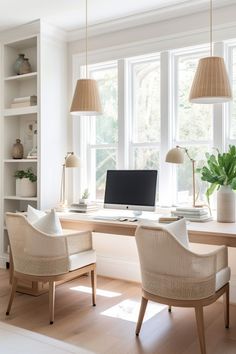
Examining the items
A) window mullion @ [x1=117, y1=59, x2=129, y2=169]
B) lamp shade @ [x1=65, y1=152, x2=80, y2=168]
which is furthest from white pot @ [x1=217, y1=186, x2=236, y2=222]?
lamp shade @ [x1=65, y1=152, x2=80, y2=168]

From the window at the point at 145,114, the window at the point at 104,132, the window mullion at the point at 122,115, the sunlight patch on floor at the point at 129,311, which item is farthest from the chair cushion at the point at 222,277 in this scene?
the window at the point at 104,132

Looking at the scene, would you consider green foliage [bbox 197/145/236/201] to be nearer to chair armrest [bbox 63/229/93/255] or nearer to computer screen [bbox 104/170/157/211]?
computer screen [bbox 104/170/157/211]

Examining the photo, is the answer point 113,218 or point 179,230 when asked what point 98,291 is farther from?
point 179,230

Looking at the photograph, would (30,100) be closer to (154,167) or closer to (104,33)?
(104,33)

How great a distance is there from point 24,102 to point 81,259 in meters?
2.10

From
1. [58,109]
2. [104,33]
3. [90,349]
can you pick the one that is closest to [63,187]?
[58,109]

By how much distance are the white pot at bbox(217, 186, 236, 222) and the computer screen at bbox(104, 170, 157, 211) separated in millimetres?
588

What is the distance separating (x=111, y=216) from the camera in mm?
3602

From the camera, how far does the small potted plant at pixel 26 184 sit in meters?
4.39

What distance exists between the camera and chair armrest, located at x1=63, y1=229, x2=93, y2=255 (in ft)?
10.4

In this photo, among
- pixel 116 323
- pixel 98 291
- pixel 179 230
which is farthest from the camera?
pixel 98 291

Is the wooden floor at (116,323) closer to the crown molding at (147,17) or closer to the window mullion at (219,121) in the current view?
the window mullion at (219,121)

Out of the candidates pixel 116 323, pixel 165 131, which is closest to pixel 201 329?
pixel 116 323

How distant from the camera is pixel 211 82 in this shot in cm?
271
